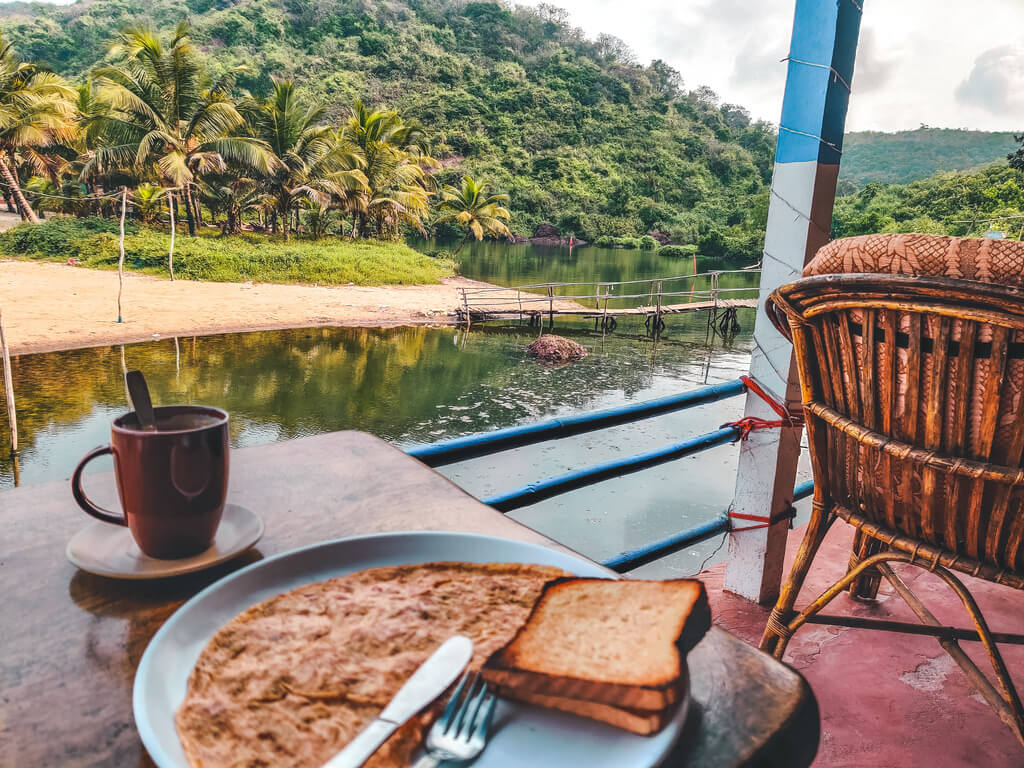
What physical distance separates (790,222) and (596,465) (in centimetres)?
76

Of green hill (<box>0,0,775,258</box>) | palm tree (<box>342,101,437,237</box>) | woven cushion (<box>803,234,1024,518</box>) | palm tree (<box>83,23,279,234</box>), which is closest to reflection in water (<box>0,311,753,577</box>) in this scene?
woven cushion (<box>803,234,1024,518</box>)

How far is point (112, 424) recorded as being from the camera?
0.50 metres

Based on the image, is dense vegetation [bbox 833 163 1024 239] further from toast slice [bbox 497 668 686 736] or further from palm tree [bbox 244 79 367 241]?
toast slice [bbox 497 668 686 736]

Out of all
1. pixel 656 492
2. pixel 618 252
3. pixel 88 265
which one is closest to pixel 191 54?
pixel 88 265

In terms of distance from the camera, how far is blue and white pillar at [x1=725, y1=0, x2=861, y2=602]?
1.40 m

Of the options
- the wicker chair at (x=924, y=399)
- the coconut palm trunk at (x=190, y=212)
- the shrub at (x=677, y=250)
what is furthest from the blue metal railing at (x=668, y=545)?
the shrub at (x=677, y=250)

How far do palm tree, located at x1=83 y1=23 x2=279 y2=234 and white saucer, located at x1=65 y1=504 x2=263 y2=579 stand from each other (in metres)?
18.5

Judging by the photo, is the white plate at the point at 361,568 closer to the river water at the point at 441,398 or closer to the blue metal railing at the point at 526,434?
the blue metal railing at the point at 526,434

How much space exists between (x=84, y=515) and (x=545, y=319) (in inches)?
683

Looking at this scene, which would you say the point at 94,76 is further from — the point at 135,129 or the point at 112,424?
the point at 112,424

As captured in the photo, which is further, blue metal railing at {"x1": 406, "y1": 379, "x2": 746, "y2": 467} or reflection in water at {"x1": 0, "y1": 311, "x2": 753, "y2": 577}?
reflection in water at {"x1": 0, "y1": 311, "x2": 753, "y2": 577}

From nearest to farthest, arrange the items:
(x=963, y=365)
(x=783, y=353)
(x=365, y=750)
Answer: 1. (x=365, y=750)
2. (x=963, y=365)
3. (x=783, y=353)

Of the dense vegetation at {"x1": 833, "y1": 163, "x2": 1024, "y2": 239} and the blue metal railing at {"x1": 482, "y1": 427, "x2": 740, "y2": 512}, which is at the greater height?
the dense vegetation at {"x1": 833, "y1": 163, "x2": 1024, "y2": 239}

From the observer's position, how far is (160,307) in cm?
1352
